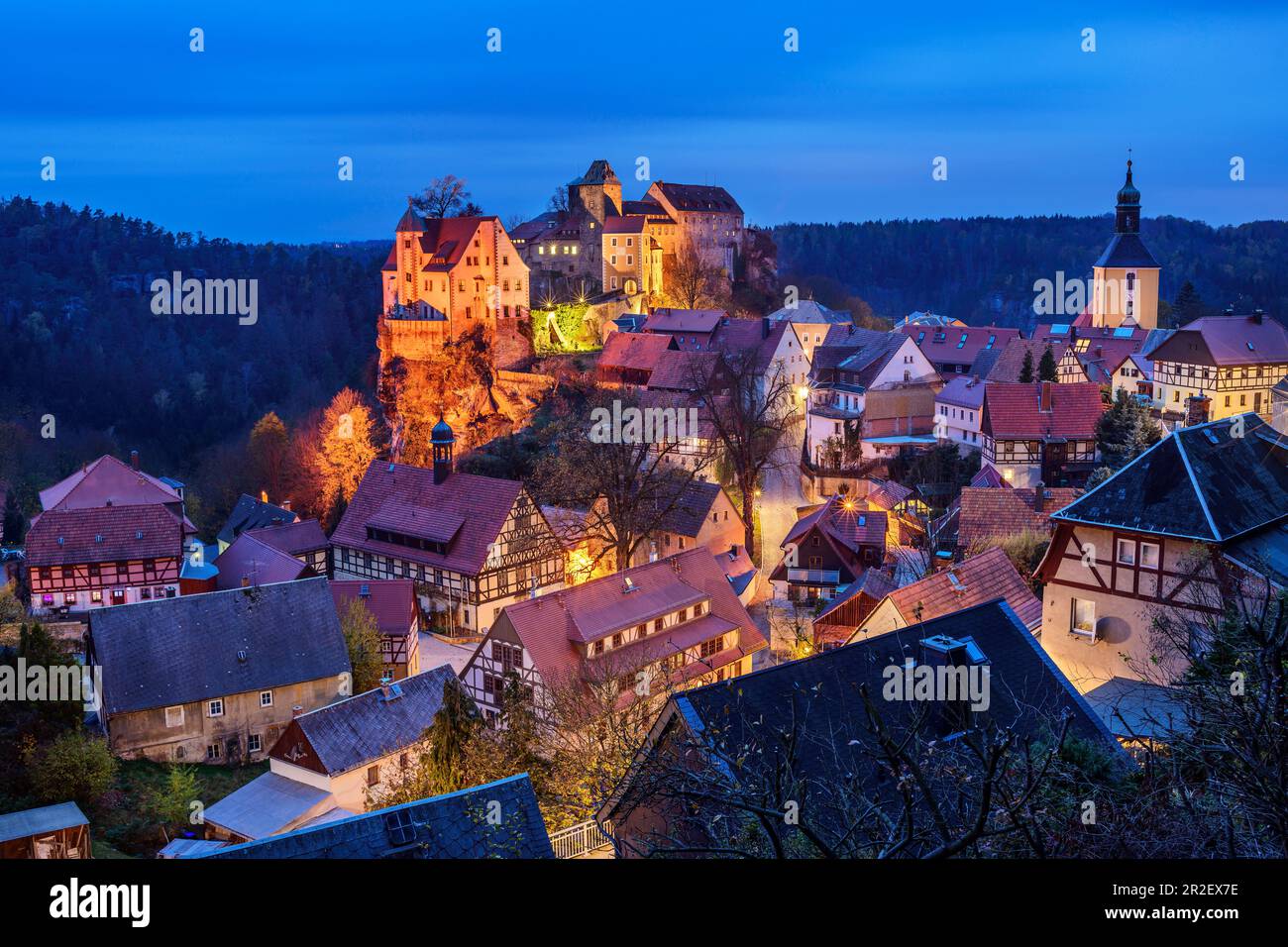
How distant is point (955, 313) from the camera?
344ft

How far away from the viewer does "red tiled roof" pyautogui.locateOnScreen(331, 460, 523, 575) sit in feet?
105

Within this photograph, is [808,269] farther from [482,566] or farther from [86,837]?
[86,837]

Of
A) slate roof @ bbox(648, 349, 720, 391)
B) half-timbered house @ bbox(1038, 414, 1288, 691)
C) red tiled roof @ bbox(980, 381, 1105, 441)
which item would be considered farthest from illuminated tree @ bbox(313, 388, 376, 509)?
half-timbered house @ bbox(1038, 414, 1288, 691)

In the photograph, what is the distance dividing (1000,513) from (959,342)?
83.9 feet

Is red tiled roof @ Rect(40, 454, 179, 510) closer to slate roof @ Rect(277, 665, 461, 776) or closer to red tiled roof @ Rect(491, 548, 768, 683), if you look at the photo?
slate roof @ Rect(277, 665, 461, 776)

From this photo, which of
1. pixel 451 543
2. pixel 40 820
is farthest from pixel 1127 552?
pixel 451 543

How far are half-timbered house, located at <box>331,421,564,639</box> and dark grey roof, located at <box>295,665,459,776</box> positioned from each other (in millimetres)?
8055

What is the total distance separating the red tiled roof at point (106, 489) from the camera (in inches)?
1503

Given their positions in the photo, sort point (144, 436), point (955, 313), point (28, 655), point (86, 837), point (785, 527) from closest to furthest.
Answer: point (86, 837) < point (28, 655) < point (785, 527) < point (144, 436) < point (955, 313)

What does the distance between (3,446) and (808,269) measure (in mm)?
73549

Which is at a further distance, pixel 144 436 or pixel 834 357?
pixel 144 436

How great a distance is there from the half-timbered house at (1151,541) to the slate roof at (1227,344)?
846 inches
